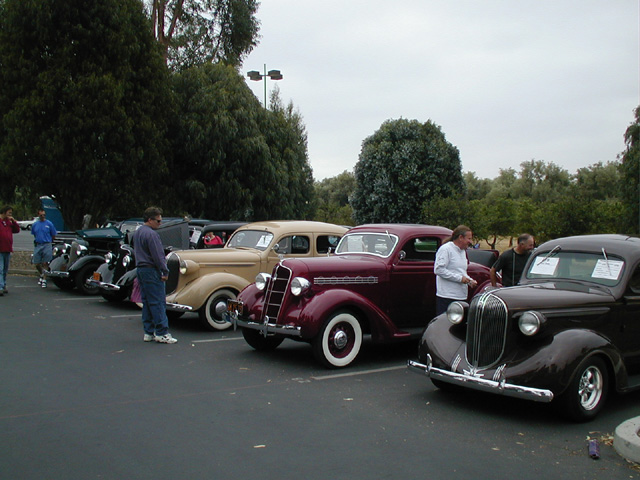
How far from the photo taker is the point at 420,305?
8.87 m

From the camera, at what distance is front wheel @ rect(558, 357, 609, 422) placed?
5.52m

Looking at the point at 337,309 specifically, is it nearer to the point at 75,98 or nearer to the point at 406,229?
the point at 406,229

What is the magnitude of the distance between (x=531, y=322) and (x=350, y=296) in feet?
8.70

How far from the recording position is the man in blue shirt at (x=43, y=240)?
15047 millimetres

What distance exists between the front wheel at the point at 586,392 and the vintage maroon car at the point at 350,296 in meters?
2.93

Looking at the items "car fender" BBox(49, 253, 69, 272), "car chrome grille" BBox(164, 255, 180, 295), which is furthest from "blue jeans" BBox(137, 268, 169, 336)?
"car fender" BBox(49, 253, 69, 272)

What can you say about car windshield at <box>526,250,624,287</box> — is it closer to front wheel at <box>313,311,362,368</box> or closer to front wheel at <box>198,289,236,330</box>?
front wheel at <box>313,311,362,368</box>

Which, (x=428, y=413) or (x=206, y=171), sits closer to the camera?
(x=428, y=413)

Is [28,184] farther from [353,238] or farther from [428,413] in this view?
[428,413]

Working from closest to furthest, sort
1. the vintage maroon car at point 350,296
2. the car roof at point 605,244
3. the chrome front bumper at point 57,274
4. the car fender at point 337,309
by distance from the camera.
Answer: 1. the car roof at point 605,244
2. the car fender at point 337,309
3. the vintage maroon car at point 350,296
4. the chrome front bumper at point 57,274

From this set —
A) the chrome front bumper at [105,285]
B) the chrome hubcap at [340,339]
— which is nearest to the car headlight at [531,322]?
the chrome hubcap at [340,339]

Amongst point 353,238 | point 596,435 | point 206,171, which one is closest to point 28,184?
point 206,171

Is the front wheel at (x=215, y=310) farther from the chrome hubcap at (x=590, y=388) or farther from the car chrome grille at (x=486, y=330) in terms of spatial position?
the chrome hubcap at (x=590, y=388)

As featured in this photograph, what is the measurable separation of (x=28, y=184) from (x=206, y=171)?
6.76m
